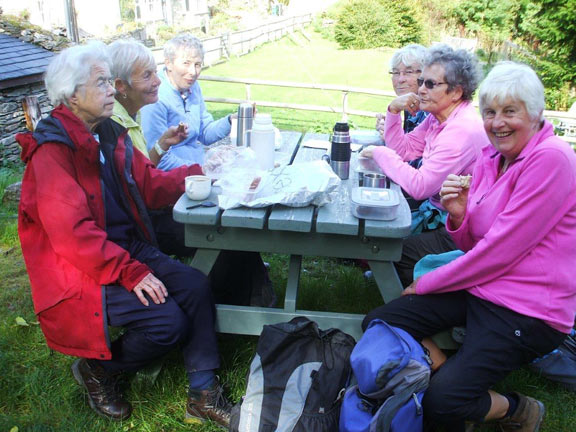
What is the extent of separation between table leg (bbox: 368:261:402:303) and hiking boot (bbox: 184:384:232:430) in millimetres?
866

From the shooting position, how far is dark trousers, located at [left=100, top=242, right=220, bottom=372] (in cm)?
222

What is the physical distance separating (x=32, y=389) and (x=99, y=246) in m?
0.90

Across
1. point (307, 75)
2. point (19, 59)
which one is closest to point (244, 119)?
point (19, 59)

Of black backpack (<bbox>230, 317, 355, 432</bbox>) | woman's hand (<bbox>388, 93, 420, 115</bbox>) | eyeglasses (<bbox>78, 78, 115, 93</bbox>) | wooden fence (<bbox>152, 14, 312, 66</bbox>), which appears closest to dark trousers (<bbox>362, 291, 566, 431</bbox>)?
black backpack (<bbox>230, 317, 355, 432</bbox>)

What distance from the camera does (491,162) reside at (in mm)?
2350

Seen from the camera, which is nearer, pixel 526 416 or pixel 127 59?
pixel 526 416

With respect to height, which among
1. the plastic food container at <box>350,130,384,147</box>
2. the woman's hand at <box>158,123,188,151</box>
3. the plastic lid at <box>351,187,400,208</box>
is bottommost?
the plastic food container at <box>350,130,384,147</box>

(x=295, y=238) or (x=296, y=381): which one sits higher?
(x=295, y=238)

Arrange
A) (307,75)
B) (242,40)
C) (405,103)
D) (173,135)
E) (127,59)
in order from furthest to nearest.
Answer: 1. (242,40)
2. (307,75)
3. (405,103)
4. (173,135)
5. (127,59)

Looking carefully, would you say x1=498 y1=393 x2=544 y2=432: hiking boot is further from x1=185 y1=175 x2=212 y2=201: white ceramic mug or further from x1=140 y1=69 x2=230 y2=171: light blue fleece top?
x1=140 y1=69 x2=230 y2=171: light blue fleece top

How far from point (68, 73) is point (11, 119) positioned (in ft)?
16.7

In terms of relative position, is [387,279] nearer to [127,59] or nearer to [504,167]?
[504,167]

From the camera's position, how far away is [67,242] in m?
2.12

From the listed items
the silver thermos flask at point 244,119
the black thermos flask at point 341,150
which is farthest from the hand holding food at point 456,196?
the silver thermos flask at point 244,119
